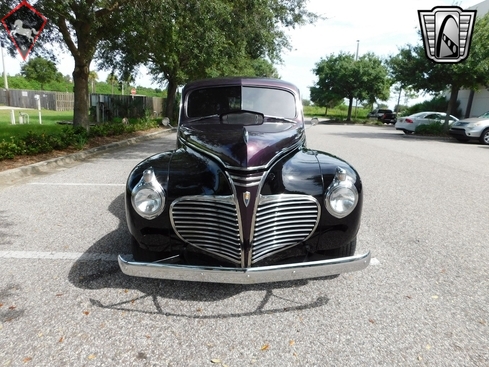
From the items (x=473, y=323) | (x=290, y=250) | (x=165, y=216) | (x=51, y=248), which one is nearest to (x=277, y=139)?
(x=290, y=250)

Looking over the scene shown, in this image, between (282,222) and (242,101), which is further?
(242,101)

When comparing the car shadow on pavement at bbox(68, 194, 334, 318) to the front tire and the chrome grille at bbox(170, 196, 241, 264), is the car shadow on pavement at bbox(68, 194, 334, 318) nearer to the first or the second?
the chrome grille at bbox(170, 196, 241, 264)

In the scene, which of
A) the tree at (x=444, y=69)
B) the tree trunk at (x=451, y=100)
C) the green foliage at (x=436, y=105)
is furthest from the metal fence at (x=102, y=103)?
the green foliage at (x=436, y=105)

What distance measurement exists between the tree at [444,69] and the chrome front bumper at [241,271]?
1711 cm

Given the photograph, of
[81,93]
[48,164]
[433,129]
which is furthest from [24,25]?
[433,129]

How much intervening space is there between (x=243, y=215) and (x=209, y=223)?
0.28 m

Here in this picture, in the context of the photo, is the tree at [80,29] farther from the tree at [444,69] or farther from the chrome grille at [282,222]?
the tree at [444,69]

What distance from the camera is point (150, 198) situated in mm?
2479

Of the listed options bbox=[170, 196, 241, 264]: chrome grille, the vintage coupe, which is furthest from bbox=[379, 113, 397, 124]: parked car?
bbox=[170, 196, 241, 264]: chrome grille

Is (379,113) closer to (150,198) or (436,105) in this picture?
(436,105)

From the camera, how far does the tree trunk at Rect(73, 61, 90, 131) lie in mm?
10414

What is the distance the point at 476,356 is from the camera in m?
2.10

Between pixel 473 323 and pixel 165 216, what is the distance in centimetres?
239

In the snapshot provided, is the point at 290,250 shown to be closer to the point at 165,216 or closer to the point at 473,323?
the point at 165,216
